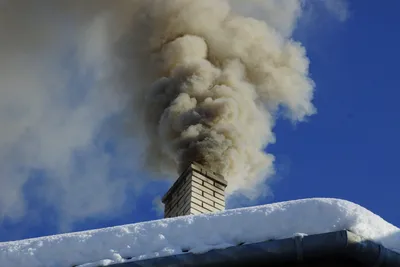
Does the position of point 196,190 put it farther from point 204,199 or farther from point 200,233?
point 200,233

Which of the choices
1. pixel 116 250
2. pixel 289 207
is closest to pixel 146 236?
pixel 116 250

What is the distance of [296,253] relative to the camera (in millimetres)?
2678

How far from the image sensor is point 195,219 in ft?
9.34

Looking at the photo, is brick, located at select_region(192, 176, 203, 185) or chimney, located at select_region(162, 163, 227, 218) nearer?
chimney, located at select_region(162, 163, 227, 218)

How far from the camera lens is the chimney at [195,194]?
8250mm

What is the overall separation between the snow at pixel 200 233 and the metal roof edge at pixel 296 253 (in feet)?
0.10

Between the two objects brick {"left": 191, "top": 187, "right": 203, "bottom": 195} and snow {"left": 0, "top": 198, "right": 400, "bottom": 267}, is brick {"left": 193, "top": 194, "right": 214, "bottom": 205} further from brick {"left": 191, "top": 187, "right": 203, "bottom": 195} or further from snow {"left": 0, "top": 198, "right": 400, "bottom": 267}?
snow {"left": 0, "top": 198, "right": 400, "bottom": 267}

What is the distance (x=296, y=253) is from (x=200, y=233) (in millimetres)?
392

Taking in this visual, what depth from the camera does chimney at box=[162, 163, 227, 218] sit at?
8.25 m

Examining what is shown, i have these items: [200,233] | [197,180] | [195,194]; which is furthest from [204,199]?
[200,233]

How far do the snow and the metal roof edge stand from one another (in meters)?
0.03

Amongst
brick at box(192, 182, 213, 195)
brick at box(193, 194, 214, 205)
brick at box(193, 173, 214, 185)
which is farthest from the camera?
brick at box(193, 173, 214, 185)

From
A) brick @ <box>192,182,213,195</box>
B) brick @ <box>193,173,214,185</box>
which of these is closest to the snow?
brick @ <box>192,182,213,195</box>

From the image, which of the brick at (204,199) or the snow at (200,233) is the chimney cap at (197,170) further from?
the snow at (200,233)
